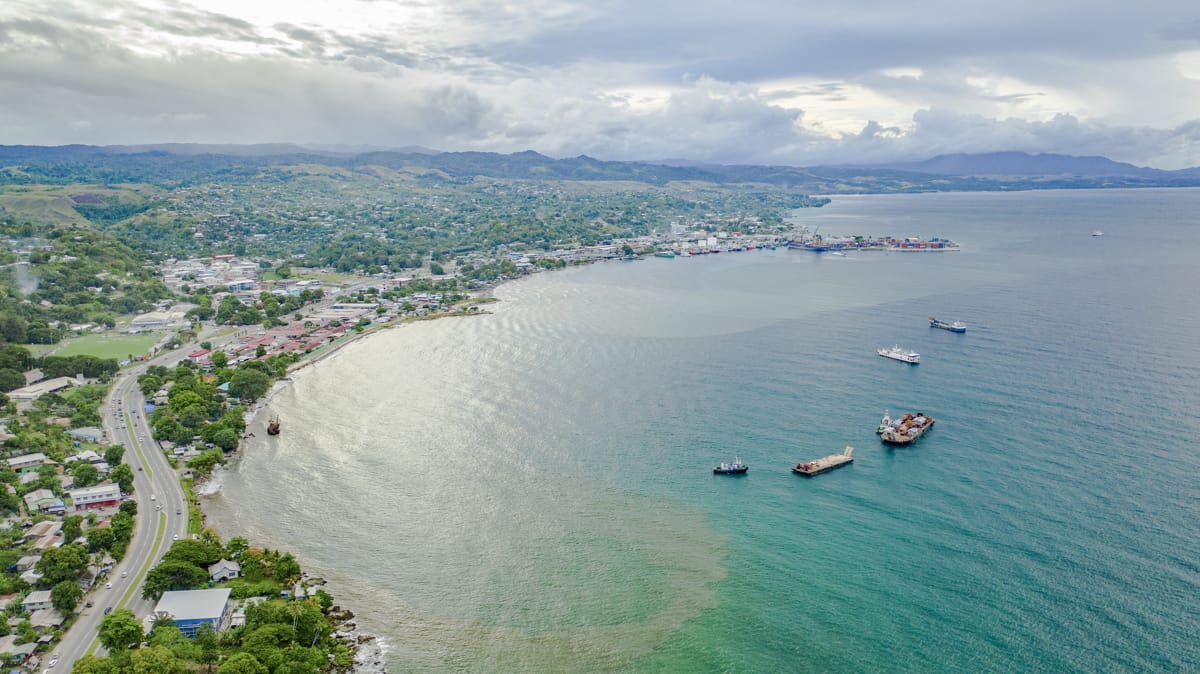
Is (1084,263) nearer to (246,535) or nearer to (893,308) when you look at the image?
(893,308)

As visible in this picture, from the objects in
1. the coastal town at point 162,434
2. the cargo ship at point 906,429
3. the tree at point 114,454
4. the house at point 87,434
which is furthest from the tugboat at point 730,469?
the house at point 87,434

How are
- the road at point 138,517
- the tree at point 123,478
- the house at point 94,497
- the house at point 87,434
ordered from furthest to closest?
1. the house at point 87,434
2. the tree at point 123,478
3. the house at point 94,497
4. the road at point 138,517

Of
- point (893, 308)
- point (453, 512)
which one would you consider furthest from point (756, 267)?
point (453, 512)

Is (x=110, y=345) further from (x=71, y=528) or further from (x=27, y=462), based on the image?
(x=71, y=528)

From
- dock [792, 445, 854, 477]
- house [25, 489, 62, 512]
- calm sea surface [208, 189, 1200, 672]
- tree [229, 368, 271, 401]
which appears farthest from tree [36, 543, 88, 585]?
dock [792, 445, 854, 477]

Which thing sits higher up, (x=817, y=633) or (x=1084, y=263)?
(x=1084, y=263)

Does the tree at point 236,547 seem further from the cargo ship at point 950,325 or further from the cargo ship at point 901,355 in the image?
the cargo ship at point 950,325

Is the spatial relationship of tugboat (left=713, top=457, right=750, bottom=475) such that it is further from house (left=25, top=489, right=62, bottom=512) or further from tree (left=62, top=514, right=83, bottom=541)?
house (left=25, top=489, right=62, bottom=512)
